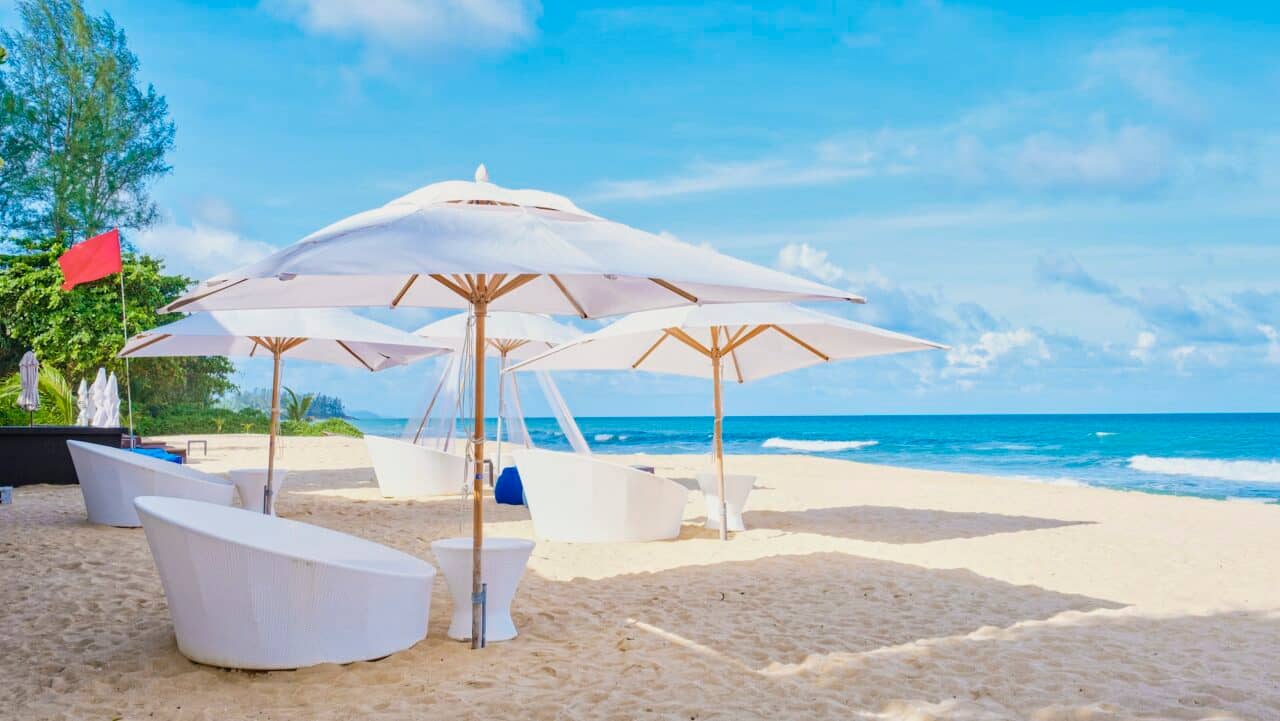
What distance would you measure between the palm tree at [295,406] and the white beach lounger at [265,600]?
77.4 feet

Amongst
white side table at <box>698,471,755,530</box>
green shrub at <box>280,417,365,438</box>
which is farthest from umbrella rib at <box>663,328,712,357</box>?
green shrub at <box>280,417,365,438</box>

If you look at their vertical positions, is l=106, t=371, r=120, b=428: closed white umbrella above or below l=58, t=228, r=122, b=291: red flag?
below

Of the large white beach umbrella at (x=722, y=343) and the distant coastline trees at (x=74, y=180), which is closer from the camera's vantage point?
the large white beach umbrella at (x=722, y=343)

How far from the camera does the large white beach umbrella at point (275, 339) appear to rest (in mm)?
6930

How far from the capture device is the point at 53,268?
19250 mm

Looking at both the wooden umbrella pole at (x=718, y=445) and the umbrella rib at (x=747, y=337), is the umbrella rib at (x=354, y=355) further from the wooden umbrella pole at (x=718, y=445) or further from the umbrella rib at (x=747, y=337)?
the umbrella rib at (x=747, y=337)

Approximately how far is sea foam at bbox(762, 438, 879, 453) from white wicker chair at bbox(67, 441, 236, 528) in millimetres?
31342

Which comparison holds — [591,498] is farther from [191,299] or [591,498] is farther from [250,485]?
[191,299]

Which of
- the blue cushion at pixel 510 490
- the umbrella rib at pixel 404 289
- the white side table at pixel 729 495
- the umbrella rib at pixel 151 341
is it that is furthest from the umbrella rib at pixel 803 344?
the umbrella rib at pixel 151 341

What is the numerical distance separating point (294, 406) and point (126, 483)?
20055mm

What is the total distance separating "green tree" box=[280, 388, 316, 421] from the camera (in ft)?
84.6

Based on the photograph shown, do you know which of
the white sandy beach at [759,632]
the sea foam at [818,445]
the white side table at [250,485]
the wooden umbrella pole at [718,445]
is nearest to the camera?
the white sandy beach at [759,632]

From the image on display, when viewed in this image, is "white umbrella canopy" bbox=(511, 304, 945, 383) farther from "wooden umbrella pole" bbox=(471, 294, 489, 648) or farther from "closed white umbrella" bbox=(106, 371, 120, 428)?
"closed white umbrella" bbox=(106, 371, 120, 428)

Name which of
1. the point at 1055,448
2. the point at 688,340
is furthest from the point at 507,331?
the point at 1055,448
